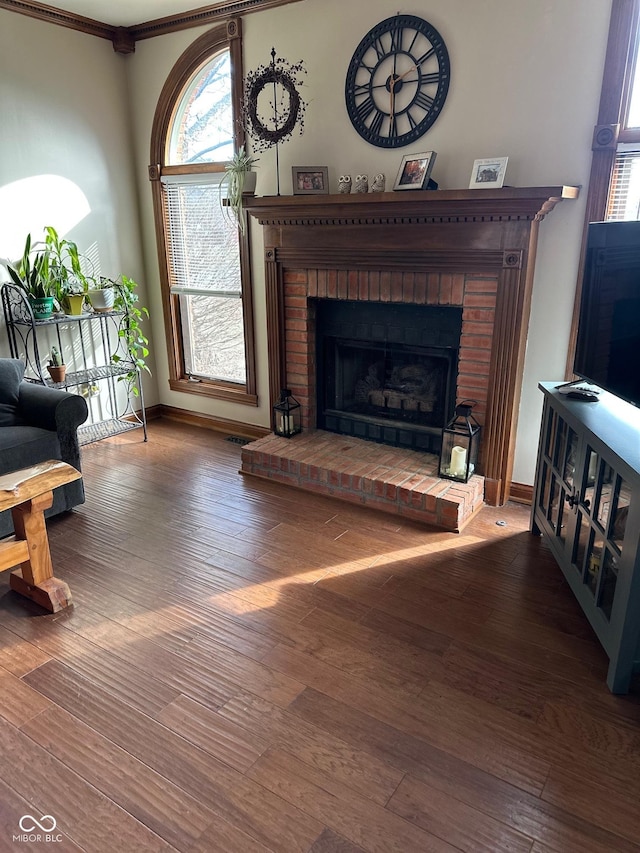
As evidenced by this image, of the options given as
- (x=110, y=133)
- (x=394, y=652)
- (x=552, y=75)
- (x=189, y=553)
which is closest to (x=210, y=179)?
(x=110, y=133)

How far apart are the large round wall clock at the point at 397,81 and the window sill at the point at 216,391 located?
1871 mm

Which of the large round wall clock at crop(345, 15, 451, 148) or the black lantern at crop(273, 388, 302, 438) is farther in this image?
the black lantern at crop(273, 388, 302, 438)

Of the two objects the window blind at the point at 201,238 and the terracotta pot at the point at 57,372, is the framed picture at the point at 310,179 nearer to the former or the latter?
the window blind at the point at 201,238

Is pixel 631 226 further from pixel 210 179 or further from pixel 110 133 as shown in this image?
pixel 110 133

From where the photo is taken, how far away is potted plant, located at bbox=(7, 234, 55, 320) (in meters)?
3.60

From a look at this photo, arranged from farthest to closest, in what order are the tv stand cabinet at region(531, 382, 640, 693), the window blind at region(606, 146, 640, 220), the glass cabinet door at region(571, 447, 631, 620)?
1. the window blind at region(606, 146, 640, 220)
2. the glass cabinet door at region(571, 447, 631, 620)
3. the tv stand cabinet at region(531, 382, 640, 693)

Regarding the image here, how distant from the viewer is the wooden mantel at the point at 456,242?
279cm

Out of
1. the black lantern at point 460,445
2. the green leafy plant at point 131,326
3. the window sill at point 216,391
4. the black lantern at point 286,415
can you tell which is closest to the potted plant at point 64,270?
the green leafy plant at point 131,326

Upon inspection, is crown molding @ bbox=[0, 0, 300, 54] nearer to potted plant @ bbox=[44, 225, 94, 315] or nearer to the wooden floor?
potted plant @ bbox=[44, 225, 94, 315]

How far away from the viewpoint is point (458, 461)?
3.12 meters

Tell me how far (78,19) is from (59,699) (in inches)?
157

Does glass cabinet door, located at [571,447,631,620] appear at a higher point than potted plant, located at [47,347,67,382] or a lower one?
lower

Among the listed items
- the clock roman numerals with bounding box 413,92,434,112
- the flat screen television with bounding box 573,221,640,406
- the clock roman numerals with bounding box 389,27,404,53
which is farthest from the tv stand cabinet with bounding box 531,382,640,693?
the clock roman numerals with bounding box 389,27,404,53

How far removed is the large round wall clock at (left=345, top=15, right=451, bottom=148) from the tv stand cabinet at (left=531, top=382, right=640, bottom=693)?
155 centimetres
